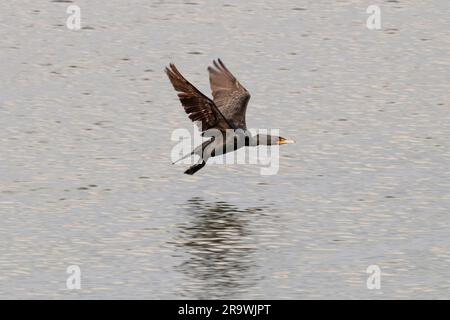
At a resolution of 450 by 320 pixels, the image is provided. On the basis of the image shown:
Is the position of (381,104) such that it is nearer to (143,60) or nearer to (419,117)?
(419,117)

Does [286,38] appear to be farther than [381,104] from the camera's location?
Yes

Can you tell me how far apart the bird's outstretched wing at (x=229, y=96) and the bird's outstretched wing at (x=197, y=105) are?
3.66 feet

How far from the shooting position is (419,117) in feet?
87.6

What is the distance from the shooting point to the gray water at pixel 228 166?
1797 centimetres

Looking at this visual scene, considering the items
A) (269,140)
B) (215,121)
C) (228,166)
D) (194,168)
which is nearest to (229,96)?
(228,166)

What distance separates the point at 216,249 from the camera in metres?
18.8

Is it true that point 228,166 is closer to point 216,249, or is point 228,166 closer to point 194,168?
point 194,168

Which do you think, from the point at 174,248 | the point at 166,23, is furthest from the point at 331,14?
the point at 174,248

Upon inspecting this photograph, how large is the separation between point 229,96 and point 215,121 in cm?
240

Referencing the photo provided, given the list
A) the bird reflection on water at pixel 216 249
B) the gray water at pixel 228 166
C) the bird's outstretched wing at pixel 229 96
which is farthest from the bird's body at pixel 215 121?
the bird reflection on water at pixel 216 249

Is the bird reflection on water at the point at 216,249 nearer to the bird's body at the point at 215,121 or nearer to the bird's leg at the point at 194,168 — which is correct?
the bird's leg at the point at 194,168

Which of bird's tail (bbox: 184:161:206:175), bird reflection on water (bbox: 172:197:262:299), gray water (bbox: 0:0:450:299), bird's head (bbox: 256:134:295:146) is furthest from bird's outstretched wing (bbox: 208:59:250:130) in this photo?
bird reflection on water (bbox: 172:197:262:299)

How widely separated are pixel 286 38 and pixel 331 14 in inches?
112

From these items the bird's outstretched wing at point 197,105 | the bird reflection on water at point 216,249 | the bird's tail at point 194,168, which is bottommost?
the bird reflection on water at point 216,249
